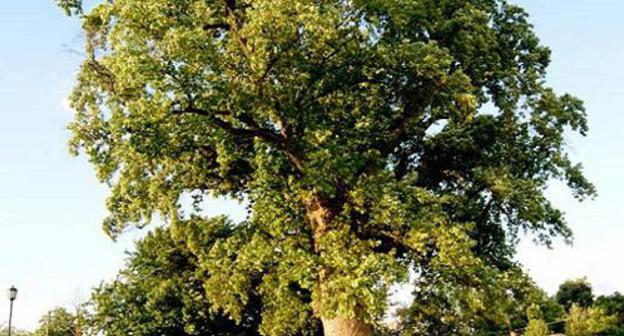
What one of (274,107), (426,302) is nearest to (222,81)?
(274,107)

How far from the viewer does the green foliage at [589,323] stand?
2628cm

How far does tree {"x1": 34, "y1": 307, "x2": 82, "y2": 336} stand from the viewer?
41.8 meters

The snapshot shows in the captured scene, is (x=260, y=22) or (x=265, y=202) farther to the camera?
(x=265, y=202)

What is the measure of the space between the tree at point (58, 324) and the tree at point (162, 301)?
A: 1780 centimetres

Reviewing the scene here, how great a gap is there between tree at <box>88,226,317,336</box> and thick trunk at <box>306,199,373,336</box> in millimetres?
5777

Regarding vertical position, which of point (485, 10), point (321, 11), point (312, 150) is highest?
→ point (485, 10)

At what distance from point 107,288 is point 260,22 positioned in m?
14.6

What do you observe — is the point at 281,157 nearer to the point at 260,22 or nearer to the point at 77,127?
the point at 260,22

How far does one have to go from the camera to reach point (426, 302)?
1920 cm

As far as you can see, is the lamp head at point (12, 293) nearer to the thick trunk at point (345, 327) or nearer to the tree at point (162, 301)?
the tree at point (162, 301)

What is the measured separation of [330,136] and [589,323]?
15.8 meters

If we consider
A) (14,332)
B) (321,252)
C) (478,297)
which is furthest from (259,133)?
(14,332)

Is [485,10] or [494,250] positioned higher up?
[485,10]

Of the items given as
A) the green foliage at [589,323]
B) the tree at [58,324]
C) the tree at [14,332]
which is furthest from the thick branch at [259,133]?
the tree at [14,332]
